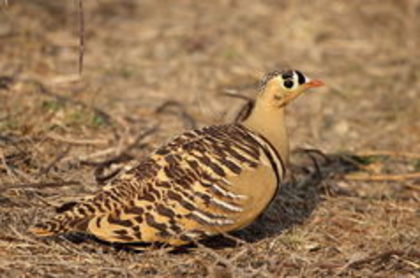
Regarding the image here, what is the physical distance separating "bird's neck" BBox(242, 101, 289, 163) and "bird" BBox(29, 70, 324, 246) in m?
0.14

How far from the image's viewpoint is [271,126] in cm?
449

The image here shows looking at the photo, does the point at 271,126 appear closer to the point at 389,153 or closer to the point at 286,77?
the point at 286,77

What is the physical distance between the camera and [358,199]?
5.28 m

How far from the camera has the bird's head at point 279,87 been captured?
179 inches

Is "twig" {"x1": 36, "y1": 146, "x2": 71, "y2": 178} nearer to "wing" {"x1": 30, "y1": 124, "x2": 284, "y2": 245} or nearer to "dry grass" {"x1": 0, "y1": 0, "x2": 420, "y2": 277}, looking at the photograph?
"dry grass" {"x1": 0, "y1": 0, "x2": 420, "y2": 277}

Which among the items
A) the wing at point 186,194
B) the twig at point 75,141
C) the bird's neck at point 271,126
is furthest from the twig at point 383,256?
the twig at point 75,141

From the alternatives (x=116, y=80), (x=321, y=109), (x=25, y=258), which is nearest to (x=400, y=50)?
(x=321, y=109)

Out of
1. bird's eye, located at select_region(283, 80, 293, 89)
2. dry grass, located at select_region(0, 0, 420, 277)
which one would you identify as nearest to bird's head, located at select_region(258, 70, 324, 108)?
bird's eye, located at select_region(283, 80, 293, 89)

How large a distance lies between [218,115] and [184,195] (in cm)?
284

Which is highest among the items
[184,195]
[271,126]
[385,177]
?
[271,126]

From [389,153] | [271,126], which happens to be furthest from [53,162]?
[389,153]

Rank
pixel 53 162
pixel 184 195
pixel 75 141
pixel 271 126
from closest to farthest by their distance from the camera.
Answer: pixel 184 195
pixel 271 126
pixel 53 162
pixel 75 141

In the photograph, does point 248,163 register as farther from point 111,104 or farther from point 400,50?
point 400,50

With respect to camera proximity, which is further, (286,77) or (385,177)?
(385,177)
